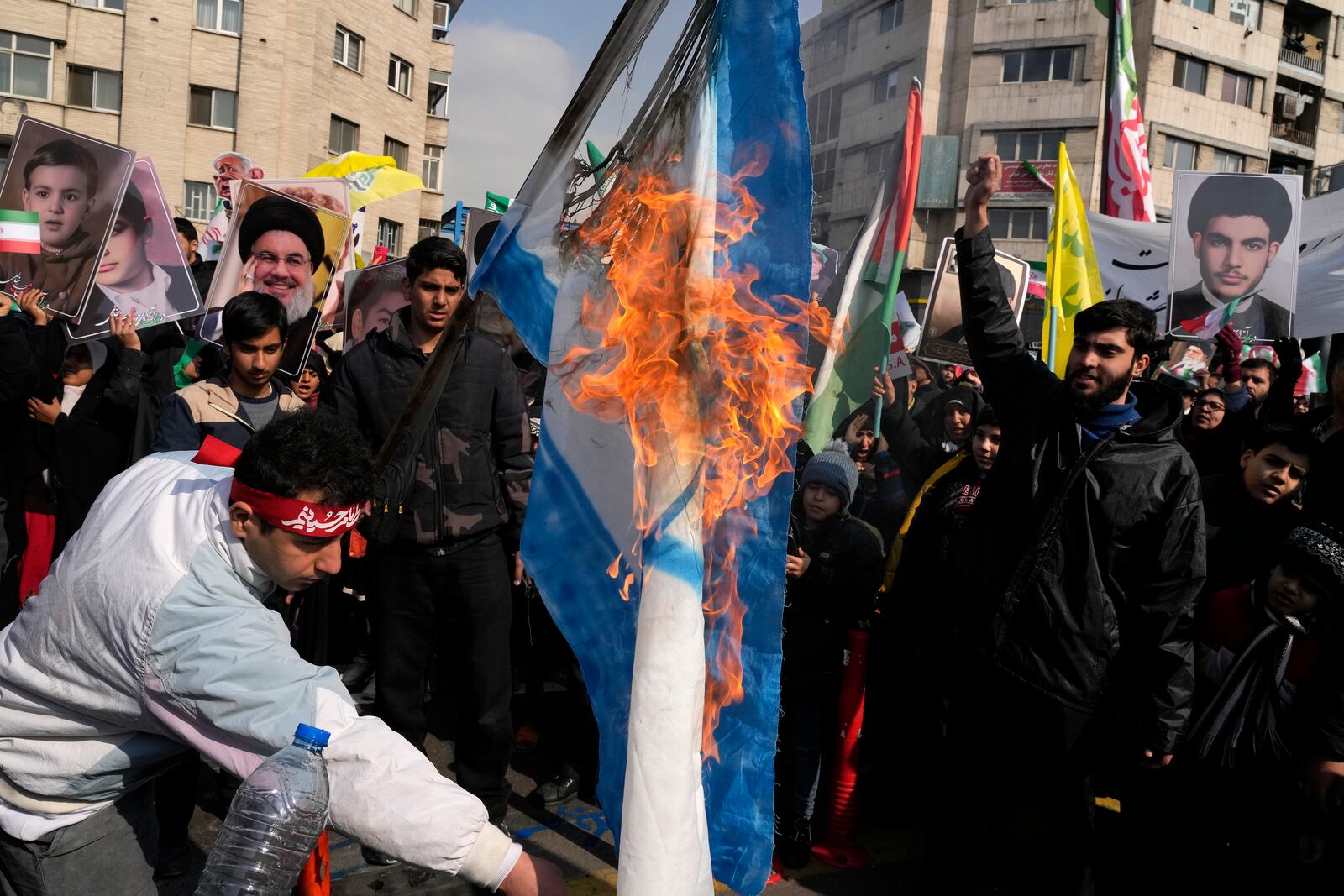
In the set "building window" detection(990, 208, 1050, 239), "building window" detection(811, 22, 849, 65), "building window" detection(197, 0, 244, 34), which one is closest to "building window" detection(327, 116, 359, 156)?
"building window" detection(197, 0, 244, 34)

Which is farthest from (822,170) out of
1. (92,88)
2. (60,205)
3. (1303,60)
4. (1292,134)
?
(1303,60)

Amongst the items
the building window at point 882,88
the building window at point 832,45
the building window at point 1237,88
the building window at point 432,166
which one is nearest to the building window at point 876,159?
the building window at point 882,88

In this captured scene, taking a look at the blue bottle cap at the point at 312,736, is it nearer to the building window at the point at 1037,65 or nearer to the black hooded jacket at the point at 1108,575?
the black hooded jacket at the point at 1108,575

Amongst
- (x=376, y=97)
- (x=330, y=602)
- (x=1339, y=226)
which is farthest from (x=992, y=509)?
(x=376, y=97)

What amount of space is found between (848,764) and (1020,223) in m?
35.7

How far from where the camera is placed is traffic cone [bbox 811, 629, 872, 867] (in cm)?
409

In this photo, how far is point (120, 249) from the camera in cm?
567

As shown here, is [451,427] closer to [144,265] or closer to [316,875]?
[316,875]

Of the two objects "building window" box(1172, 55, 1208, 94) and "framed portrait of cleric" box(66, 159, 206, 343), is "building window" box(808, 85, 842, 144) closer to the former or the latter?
"framed portrait of cleric" box(66, 159, 206, 343)

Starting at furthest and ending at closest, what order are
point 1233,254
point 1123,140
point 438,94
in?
1. point 438,94
2. point 1123,140
3. point 1233,254

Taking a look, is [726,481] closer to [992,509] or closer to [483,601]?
[992,509]

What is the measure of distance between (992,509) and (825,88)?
201 centimetres

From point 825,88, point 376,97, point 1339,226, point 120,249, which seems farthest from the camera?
point 376,97

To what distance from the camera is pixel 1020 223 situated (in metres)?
36.4
